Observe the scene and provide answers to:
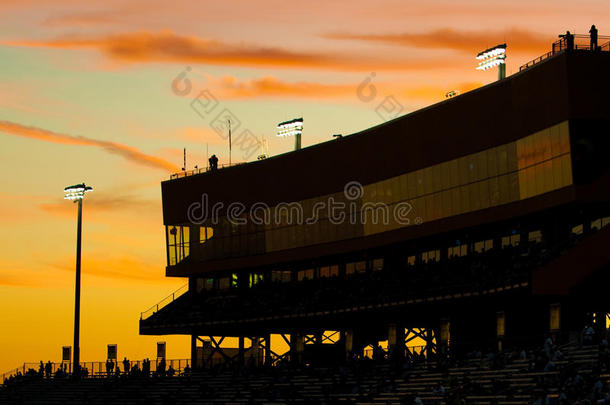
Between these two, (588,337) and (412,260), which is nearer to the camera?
(588,337)

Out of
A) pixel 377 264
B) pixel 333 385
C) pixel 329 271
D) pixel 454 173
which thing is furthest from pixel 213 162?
pixel 333 385

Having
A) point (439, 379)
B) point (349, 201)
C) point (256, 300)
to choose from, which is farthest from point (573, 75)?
point (256, 300)

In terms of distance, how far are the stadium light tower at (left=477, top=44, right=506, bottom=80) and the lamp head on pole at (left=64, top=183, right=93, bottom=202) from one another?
32861 millimetres

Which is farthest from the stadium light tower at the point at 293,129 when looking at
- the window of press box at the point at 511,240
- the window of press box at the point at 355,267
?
the window of press box at the point at 511,240

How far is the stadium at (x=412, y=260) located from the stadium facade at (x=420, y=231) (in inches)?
4.7

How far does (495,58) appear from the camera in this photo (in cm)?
7375

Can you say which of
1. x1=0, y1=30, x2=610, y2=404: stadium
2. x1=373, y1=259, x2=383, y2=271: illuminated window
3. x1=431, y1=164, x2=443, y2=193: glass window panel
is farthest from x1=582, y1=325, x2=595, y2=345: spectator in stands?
x1=373, y1=259, x2=383, y2=271: illuminated window

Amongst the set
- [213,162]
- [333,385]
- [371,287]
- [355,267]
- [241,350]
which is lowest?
[333,385]

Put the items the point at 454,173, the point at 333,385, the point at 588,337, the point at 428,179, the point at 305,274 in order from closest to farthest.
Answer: the point at 588,337 < the point at 333,385 < the point at 454,173 < the point at 428,179 < the point at 305,274

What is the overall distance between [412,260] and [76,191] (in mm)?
27430

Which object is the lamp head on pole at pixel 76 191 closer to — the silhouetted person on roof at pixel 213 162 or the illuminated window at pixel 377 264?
the silhouetted person on roof at pixel 213 162

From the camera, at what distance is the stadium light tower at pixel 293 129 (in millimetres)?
90312

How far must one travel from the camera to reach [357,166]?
261ft

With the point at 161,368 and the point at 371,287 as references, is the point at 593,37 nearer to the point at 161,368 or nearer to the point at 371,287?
the point at 371,287
